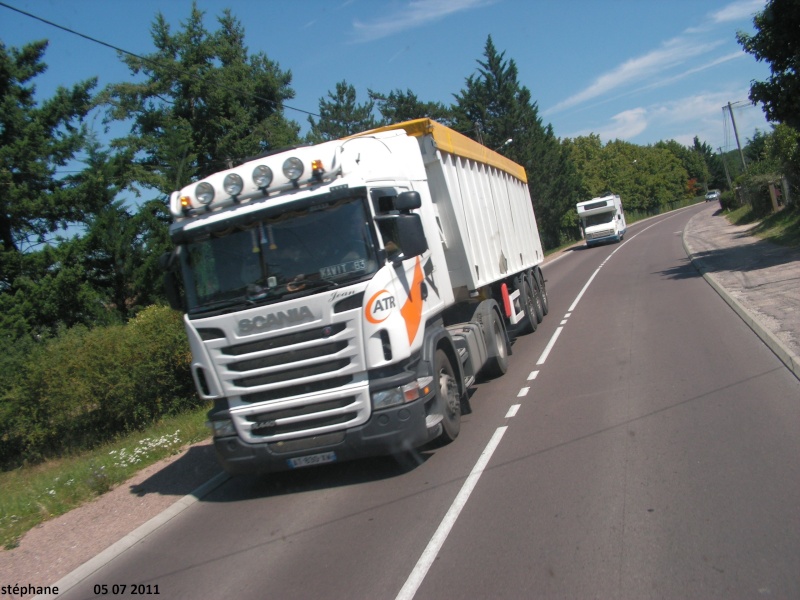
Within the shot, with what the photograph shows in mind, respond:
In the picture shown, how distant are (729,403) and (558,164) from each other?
57.1 metres

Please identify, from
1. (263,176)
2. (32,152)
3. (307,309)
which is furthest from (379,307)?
(32,152)

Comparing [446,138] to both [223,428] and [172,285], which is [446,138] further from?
[223,428]

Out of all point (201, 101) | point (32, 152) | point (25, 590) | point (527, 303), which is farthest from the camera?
point (201, 101)

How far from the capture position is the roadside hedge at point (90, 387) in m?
12.1

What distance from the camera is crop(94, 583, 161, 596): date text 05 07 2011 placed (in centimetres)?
542

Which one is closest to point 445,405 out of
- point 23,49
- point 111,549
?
point 111,549

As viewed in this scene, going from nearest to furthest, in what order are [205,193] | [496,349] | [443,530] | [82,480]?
1. [443,530]
2. [205,193]
3. [82,480]
4. [496,349]

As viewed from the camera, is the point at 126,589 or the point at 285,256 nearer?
the point at 126,589

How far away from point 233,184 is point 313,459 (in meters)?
2.84

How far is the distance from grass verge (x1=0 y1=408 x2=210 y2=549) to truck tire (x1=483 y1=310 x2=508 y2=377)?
4.33 meters

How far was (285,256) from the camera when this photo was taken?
6.94 meters

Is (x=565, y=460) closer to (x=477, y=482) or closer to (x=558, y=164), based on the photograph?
(x=477, y=482)

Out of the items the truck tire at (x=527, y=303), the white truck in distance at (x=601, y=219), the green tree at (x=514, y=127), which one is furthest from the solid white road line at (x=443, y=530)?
the green tree at (x=514, y=127)

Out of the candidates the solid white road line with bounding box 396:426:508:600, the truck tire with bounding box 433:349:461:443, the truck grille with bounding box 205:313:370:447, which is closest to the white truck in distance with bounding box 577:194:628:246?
the truck tire with bounding box 433:349:461:443
